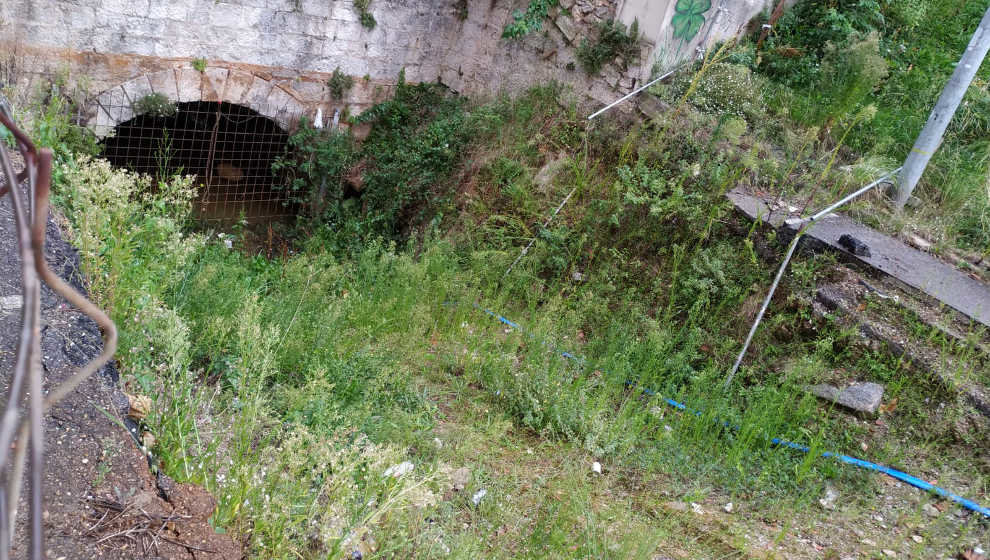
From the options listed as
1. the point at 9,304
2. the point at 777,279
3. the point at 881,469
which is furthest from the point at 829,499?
the point at 9,304

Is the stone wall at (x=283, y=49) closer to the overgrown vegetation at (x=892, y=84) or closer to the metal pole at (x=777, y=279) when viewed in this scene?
the overgrown vegetation at (x=892, y=84)

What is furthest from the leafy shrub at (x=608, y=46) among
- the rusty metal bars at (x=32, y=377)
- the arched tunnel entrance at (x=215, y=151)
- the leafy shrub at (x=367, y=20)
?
the rusty metal bars at (x=32, y=377)

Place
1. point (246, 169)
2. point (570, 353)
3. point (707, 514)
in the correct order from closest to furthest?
1. point (707, 514)
2. point (570, 353)
3. point (246, 169)

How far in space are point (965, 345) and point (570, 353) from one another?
8.46 ft

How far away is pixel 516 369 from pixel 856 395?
2.23m

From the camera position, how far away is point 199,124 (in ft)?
23.9

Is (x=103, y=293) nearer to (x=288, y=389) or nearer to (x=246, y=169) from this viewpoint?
(x=288, y=389)

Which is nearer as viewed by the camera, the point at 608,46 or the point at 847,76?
the point at 847,76

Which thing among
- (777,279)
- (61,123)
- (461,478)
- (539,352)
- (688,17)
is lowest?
(461,478)

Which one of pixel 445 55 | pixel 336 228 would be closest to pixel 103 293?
pixel 336 228

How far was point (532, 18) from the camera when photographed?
700cm

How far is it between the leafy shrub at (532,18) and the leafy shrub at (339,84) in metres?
1.89

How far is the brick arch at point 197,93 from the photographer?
605cm

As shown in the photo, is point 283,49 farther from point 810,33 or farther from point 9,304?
point 810,33
